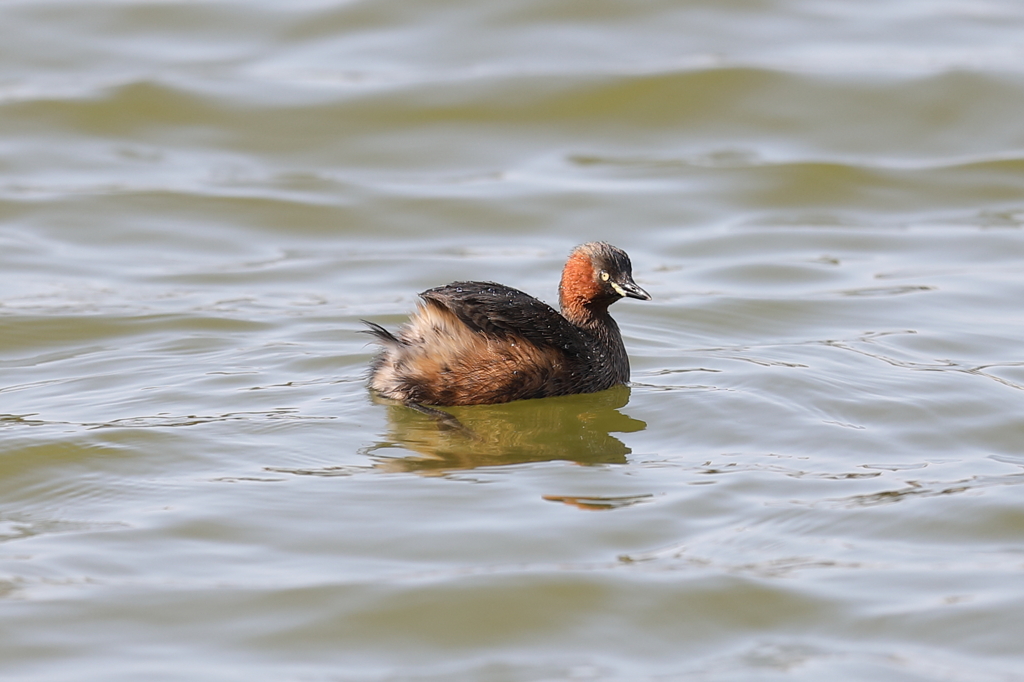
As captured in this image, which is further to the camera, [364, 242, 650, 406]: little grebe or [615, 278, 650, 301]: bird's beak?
[615, 278, 650, 301]: bird's beak

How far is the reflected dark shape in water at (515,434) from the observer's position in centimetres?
612

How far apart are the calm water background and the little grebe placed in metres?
0.14

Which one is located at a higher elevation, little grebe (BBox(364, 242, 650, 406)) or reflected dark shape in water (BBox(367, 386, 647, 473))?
little grebe (BBox(364, 242, 650, 406))

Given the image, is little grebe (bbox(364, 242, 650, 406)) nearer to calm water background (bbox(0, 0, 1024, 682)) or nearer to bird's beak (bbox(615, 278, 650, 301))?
calm water background (bbox(0, 0, 1024, 682))

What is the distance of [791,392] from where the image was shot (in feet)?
23.0

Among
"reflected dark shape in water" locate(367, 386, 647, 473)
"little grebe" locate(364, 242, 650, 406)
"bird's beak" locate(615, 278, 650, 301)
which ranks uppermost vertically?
"bird's beak" locate(615, 278, 650, 301)

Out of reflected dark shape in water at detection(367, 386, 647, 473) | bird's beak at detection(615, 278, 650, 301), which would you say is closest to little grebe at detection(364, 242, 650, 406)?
reflected dark shape in water at detection(367, 386, 647, 473)

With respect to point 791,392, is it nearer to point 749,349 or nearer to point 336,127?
point 749,349

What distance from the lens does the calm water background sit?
187 inches

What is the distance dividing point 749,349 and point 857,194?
3880 mm

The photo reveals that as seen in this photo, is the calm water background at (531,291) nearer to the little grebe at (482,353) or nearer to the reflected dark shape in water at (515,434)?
the reflected dark shape in water at (515,434)

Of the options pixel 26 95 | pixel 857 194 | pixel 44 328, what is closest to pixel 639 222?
pixel 857 194

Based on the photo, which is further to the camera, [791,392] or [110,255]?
[110,255]

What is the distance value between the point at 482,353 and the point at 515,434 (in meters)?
0.45
